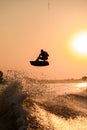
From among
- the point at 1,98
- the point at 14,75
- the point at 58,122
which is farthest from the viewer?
the point at 14,75

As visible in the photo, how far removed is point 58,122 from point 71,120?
1.54 metres

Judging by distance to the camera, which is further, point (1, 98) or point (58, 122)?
point (1, 98)

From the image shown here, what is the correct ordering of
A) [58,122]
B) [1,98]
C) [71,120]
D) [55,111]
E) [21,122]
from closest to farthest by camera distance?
1. [21,122]
2. [58,122]
3. [71,120]
4. [55,111]
5. [1,98]

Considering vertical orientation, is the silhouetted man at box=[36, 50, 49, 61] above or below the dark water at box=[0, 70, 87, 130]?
above

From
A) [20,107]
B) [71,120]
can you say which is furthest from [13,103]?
[71,120]

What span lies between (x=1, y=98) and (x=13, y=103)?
97.2 inches

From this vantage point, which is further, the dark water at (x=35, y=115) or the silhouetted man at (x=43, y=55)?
the silhouetted man at (x=43, y=55)

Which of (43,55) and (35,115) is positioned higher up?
(43,55)

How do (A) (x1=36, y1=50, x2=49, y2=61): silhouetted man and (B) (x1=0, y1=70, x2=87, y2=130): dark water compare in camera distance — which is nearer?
(B) (x1=0, y1=70, x2=87, y2=130): dark water

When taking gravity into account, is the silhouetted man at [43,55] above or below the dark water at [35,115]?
above

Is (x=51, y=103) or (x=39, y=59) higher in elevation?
(x=39, y=59)

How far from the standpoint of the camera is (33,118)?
1600 centimetres

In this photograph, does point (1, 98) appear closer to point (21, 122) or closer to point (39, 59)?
point (39, 59)

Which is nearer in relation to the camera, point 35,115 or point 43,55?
point 35,115
